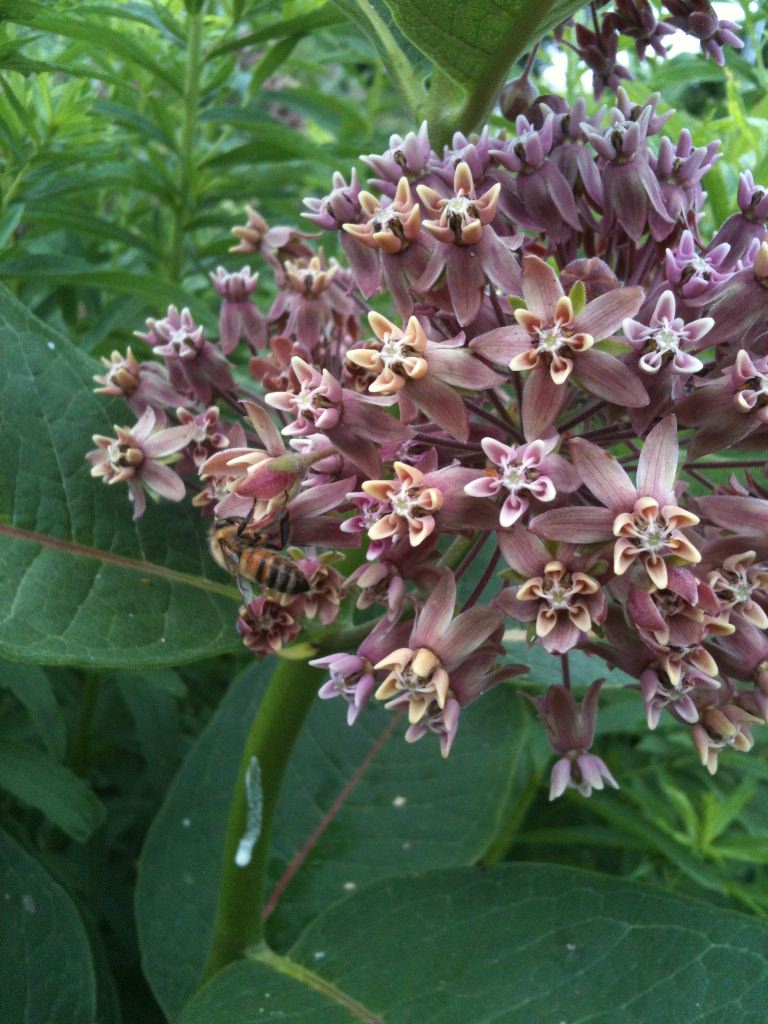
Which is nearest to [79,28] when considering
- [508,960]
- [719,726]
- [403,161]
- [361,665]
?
[403,161]

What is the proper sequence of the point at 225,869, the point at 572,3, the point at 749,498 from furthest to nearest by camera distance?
the point at 225,869
the point at 572,3
the point at 749,498

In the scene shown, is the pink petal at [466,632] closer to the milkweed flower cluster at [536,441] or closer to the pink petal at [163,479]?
the milkweed flower cluster at [536,441]

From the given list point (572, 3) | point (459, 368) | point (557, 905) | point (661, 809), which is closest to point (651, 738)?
point (661, 809)

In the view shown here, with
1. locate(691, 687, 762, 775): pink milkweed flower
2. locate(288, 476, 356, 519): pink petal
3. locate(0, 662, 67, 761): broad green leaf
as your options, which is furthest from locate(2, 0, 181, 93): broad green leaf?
A: locate(691, 687, 762, 775): pink milkweed flower

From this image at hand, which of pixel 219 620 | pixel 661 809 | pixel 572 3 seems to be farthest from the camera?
pixel 661 809

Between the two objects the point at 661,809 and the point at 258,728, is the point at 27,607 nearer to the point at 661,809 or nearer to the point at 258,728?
the point at 258,728

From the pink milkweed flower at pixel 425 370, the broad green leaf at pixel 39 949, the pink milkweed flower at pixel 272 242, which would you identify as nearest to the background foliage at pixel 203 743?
the broad green leaf at pixel 39 949
